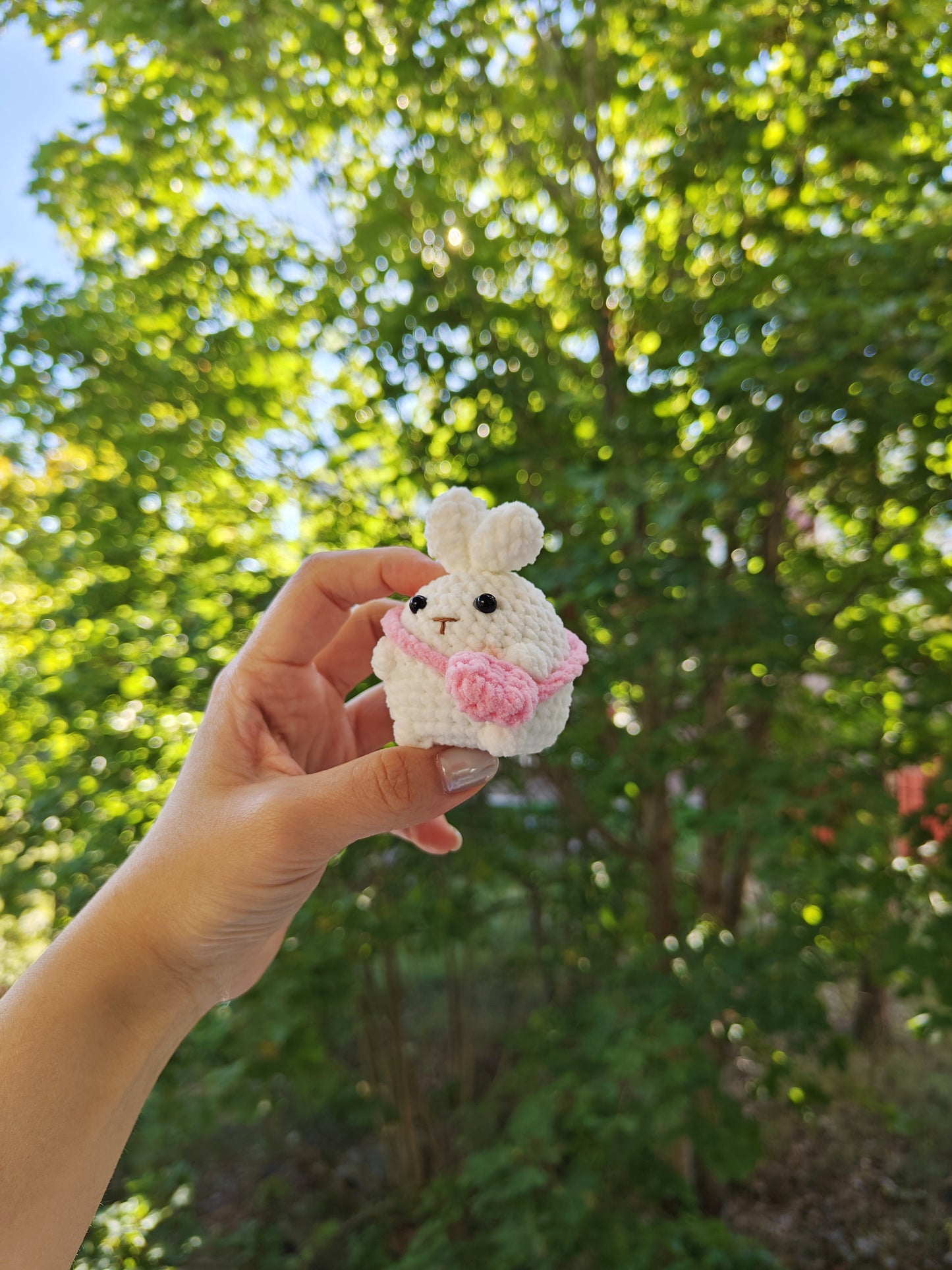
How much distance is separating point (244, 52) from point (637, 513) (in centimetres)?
166

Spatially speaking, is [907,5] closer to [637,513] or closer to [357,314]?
[637,513]

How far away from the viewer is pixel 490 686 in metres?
0.84

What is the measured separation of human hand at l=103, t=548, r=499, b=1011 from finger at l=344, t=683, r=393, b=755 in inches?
2.9

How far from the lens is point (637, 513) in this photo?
210 centimetres

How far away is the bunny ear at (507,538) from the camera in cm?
95

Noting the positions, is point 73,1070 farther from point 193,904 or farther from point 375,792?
point 375,792

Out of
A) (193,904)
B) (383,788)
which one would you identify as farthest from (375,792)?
(193,904)

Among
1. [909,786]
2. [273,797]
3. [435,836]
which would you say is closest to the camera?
[273,797]

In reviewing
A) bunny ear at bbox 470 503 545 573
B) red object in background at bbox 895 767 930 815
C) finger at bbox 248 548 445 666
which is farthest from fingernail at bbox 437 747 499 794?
red object in background at bbox 895 767 930 815

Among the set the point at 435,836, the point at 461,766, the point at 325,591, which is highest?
the point at 325,591

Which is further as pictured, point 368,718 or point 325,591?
point 368,718

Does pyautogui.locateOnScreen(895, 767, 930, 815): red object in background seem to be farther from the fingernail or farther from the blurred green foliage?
the fingernail

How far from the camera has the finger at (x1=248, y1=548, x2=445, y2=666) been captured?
3.90 feet

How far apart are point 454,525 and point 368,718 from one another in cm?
54
